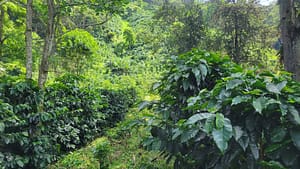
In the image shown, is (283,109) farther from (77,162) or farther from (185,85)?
(77,162)

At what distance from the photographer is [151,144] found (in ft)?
6.37

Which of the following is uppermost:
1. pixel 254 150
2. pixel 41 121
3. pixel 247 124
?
pixel 247 124

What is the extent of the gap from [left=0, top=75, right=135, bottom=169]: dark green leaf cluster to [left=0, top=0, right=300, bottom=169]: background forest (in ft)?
0.05

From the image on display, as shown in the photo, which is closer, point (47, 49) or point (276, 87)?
point (276, 87)

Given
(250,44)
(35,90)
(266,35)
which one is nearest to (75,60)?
(35,90)

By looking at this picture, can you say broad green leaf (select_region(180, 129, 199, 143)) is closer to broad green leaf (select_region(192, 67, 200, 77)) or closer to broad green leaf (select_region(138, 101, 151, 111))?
broad green leaf (select_region(192, 67, 200, 77))

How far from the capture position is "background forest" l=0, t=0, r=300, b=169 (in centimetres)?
142

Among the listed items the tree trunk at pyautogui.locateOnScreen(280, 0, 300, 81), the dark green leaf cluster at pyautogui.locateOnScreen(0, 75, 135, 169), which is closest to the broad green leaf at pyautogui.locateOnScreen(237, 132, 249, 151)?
the tree trunk at pyautogui.locateOnScreen(280, 0, 300, 81)

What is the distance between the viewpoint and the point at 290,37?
110 inches

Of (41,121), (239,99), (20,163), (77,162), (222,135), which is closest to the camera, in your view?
(222,135)

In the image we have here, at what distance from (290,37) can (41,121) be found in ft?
9.86

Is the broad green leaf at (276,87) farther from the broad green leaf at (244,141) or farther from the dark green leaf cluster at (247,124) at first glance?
the broad green leaf at (244,141)

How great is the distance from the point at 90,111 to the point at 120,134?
76 cm

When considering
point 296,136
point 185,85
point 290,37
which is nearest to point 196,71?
point 185,85
